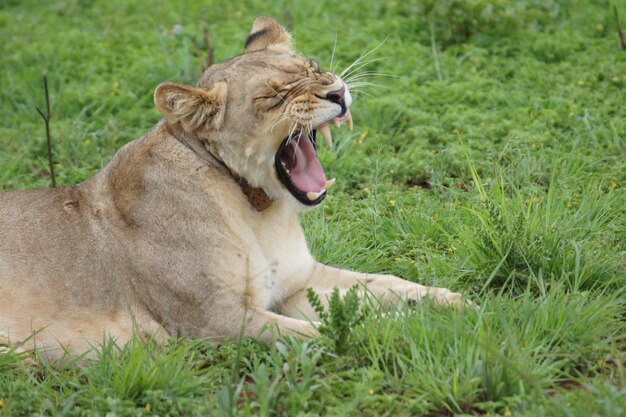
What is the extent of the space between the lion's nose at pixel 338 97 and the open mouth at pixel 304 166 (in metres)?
0.04

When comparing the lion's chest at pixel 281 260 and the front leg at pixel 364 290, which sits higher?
the lion's chest at pixel 281 260

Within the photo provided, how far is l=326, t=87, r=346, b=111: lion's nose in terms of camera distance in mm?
4316

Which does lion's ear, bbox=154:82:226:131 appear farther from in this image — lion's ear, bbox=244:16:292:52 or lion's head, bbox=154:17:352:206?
lion's ear, bbox=244:16:292:52

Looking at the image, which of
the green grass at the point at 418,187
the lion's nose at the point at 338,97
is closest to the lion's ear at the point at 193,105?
the lion's nose at the point at 338,97

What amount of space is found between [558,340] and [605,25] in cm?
444

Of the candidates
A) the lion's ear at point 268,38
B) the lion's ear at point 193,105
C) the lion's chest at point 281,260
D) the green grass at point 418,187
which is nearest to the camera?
the green grass at point 418,187

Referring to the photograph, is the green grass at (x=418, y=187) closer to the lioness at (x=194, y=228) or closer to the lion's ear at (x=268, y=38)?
the lioness at (x=194, y=228)

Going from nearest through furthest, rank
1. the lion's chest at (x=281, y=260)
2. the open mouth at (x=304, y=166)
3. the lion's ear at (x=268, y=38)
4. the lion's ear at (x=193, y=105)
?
the lion's ear at (x=193, y=105), the open mouth at (x=304, y=166), the lion's chest at (x=281, y=260), the lion's ear at (x=268, y=38)

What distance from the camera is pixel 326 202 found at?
5.84 meters

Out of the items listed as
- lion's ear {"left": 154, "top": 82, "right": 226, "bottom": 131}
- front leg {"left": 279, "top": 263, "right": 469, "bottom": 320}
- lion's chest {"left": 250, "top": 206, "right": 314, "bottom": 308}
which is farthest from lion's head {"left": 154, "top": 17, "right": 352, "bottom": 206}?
front leg {"left": 279, "top": 263, "right": 469, "bottom": 320}

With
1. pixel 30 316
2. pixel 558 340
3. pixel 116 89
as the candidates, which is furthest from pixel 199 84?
pixel 116 89

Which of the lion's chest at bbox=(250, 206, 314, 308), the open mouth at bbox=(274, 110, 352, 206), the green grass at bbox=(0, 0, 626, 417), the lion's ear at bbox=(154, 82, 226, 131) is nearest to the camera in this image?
the green grass at bbox=(0, 0, 626, 417)

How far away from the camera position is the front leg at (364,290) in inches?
172

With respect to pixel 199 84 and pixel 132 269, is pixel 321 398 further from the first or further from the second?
pixel 199 84
